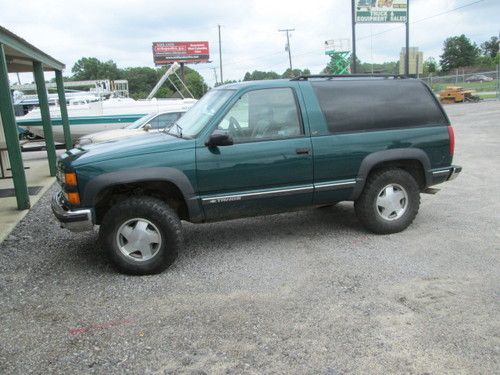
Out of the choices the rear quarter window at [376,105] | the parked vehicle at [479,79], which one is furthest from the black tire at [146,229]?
the parked vehicle at [479,79]

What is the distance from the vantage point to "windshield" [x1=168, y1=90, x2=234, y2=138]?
496 centimetres

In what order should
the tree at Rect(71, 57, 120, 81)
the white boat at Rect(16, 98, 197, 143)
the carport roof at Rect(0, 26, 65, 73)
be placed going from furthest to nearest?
the tree at Rect(71, 57, 120, 81) < the white boat at Rect(16, 98, 197, 143) < the carport roof at Rect(0, 26, 65, 73)

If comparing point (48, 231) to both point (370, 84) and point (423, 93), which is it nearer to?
point (370, 84)

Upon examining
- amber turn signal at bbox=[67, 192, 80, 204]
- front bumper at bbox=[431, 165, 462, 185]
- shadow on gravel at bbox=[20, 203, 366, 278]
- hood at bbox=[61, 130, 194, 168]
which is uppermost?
hood at bbox=[61, 130, 194, 168]

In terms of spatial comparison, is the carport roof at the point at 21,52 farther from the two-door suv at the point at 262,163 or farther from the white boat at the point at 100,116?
the white boat at the point at 100,116

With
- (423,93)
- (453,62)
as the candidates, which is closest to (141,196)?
(423,93)

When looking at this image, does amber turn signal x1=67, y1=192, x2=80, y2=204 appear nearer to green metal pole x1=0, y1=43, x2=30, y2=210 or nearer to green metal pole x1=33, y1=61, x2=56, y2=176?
green metal pole x1=0, y1=43, x2=30, y2=210

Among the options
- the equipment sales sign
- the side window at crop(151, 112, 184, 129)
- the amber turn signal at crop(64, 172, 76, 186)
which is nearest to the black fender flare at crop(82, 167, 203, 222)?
the amber turn signal at crop(64, 172, 76, 186)

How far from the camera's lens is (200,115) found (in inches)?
206

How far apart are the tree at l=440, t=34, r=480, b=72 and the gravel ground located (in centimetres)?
9626

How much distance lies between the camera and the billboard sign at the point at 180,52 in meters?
74.0

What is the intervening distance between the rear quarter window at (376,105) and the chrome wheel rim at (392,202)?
718 millimetres

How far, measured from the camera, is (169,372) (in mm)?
3049

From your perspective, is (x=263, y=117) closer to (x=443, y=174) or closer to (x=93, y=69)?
(x=443, y=174)
